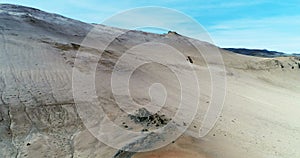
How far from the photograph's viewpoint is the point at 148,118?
5.48 meters

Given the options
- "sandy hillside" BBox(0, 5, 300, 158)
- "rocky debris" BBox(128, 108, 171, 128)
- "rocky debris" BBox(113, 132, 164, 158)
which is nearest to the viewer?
→ "rocky debris" BBox(113, 132, 164, 158)

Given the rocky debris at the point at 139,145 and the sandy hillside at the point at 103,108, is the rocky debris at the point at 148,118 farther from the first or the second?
the rocky debris at the point at 139,145

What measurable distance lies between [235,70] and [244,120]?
1022 centimetres

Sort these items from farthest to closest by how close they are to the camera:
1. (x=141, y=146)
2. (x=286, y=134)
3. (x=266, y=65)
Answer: (x=266, y=65)
(x=286, y=134)
(x=141, y=146)

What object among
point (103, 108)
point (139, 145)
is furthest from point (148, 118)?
point (139, 145)

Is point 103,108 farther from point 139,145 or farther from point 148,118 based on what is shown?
point 139,145

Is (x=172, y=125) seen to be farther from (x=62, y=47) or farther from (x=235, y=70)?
(x=235, y=70)

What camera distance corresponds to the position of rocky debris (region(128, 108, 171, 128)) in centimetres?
526

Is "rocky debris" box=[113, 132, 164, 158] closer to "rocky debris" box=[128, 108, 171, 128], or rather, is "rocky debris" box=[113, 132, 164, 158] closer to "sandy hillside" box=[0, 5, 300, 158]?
"sandy hillside" box=[0, 5, 300, 158]

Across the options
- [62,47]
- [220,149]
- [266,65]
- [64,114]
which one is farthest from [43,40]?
[266,65]

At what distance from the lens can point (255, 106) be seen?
1008 centimetres

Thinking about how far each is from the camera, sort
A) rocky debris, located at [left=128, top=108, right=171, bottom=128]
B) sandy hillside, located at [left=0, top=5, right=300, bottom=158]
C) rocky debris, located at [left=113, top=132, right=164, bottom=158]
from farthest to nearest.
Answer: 1. rocky debris, located at [left=128, top=108, right=171, bottom=128]
2. sandy hillside, located at [left=0, top=5, right=300, bottom=158]
3. rocky debris, located at [left=113, top=132, right=164, bottom=158]

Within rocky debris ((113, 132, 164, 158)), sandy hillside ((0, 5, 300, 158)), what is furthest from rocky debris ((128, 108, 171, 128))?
rocky debris ((113, 132, 164, 158))

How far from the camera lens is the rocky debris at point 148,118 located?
5.26 m
